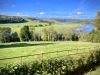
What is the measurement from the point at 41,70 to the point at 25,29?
66.7m

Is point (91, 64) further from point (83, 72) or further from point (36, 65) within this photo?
point (36, 65)

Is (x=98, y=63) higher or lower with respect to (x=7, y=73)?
lower

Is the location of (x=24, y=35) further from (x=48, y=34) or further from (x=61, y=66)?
(x=61, y=66)

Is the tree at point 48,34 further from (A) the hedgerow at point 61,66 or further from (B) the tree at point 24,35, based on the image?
(A) the hedgerow at point 61,66

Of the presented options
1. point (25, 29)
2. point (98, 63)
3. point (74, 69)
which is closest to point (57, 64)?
point (74, 69)

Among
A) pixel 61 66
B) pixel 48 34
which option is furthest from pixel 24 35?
pixel 61 66

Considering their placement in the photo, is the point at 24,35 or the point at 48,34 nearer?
the point at 24,35

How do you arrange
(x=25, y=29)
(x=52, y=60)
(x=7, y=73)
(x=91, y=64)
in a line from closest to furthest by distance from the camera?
(x=7, y=73), (x=52, y=60), (x=91, y=64), (x=25, y=29)

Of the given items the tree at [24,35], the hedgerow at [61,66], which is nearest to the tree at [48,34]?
the tree at [24,35]

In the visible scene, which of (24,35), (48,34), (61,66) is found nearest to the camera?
(61,66)

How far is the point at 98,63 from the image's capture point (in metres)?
14.0

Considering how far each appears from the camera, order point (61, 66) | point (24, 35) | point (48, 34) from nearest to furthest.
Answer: point (61, 66)
point (24, 35)
point (48, 34)

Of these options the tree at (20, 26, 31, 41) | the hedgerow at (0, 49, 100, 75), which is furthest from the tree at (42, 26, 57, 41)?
the hedgerow at (0, 49, 100, 75)

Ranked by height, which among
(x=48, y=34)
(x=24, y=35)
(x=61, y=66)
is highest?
(x=61, y=66)
